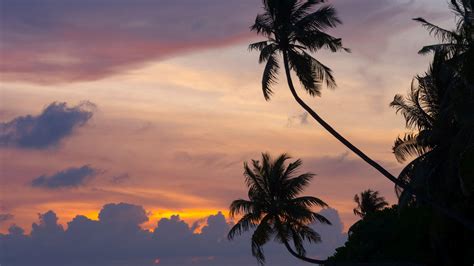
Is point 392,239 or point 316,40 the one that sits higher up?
point 316,40

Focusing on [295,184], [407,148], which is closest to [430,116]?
[407,148]

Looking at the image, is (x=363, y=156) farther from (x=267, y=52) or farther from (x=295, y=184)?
(x=295, y=184)

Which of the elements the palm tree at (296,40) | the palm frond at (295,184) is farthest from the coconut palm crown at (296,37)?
the palm frond at (295,184)

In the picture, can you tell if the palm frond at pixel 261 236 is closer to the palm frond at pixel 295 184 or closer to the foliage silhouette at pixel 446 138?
the palm frond at pixel 295 184

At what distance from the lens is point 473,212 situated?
38844 mm

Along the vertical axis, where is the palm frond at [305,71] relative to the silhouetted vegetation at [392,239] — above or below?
above

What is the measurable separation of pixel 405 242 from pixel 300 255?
988 cm

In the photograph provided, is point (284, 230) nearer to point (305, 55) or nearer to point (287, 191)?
point (287, 191)

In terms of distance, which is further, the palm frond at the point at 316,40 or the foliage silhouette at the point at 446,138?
the palm frond at the point at 316,40

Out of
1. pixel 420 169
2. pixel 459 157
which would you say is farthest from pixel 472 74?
pixel 420 169

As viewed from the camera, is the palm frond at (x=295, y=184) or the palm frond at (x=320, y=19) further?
the palm frond at (x=295, y=184)

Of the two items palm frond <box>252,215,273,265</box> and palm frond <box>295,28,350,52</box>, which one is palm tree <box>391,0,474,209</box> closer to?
palm frond <box>295,28,350,52</box>

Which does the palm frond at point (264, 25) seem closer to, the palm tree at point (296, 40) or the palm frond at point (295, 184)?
the palm tree at point (296, 40)

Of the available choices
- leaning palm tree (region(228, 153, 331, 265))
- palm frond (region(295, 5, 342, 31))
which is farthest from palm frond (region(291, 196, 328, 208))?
palm frond (region(295, 5, 342, 31))
